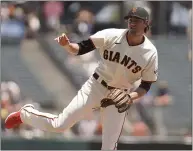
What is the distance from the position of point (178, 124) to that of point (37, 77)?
2.79 meters

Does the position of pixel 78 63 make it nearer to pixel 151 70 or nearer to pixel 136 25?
pixel 151 70

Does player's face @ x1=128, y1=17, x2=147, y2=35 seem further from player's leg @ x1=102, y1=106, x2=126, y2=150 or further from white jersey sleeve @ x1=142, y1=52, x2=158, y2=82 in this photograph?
player's leg @ x1=102, y1=106, x2=126, y2=150

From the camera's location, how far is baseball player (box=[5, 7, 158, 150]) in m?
6.72

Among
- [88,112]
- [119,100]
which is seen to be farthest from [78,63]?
[119,100]

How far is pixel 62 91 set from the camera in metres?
12.4

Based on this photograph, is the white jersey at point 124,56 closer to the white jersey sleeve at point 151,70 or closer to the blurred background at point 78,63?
the white jersey sleeve at point 151,70

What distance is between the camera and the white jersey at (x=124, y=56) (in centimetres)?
673

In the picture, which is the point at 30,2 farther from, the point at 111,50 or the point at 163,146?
the point at 111,50

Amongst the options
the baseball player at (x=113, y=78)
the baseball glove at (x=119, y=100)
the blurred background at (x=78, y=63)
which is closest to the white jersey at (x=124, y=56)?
the baseball player at (x=113, y=78)

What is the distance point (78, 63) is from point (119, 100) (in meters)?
5.86

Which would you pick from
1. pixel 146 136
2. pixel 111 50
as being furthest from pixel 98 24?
pixel 111 50

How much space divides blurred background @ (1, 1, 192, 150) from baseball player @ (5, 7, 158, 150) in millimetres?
4002

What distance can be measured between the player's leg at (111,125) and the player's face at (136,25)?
82cm

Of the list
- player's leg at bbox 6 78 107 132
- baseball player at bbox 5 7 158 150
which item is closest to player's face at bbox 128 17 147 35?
baseball player at bbox 5 7 158 150
